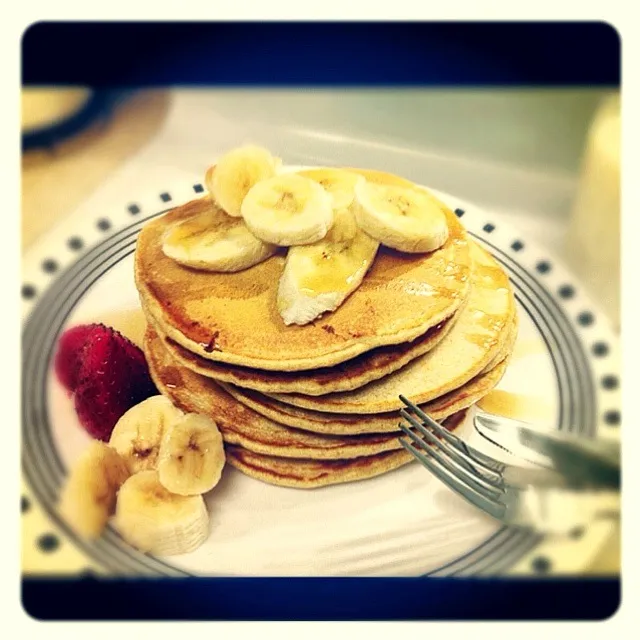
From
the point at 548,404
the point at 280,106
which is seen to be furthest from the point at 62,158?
the point at 548,404

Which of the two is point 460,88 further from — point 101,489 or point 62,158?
point 101,489

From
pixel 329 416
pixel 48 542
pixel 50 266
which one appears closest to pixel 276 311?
pixel 329 416

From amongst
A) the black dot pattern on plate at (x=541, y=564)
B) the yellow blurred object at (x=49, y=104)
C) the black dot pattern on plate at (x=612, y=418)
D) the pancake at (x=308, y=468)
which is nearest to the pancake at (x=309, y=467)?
the pancake at (x=308, y=468)

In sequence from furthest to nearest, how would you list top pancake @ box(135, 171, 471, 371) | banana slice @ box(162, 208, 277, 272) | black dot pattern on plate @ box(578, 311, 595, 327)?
1. black dot pattern on plate @ box(578, 311, 595, 327)
2. banana slice @ box(162, 208, 277, 272)
3. top pancake @ box(135, 171, 471, 371)

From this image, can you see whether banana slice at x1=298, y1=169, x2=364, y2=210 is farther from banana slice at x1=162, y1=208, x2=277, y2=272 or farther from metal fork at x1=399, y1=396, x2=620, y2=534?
metal fork at x1=399, y1=396, x2=620, y2=534

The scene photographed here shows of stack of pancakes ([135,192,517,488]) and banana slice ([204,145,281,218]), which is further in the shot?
banana slice ([204,145,281,218])

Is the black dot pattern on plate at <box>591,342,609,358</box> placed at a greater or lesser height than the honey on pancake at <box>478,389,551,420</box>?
greater

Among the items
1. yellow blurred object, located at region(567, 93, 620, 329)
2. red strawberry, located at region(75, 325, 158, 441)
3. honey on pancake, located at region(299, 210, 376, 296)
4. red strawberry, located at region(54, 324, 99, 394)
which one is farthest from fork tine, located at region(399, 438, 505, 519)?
red strawberry, located at region(54, 324, 99, 394)
